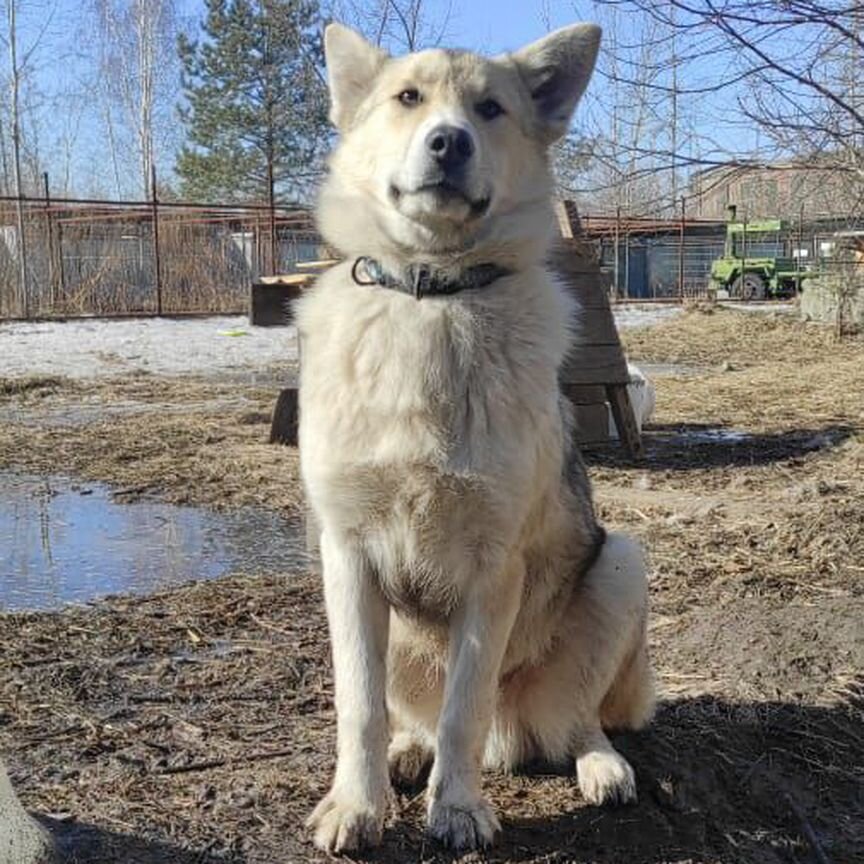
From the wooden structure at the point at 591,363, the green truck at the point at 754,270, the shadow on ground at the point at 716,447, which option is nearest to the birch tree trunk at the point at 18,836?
the wooden structure at the point at 591,363

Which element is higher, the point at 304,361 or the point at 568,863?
the point at 304,361

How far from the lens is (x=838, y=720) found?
353cm

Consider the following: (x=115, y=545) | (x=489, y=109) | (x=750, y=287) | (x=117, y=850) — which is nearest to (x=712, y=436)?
(x=115, y=545)

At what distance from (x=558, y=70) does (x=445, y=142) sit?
0.67 meters

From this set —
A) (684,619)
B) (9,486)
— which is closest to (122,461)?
(9,486)

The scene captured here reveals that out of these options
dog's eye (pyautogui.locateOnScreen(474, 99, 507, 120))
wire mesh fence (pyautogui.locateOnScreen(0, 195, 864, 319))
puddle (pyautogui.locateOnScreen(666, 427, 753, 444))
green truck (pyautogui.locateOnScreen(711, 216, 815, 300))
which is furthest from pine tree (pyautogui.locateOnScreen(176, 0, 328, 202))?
dog's eye (pyautogui.locateOnScreen(474, 99, 507, 120))

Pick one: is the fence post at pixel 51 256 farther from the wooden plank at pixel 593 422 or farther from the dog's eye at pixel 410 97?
the dog's eye at pixel 410 97

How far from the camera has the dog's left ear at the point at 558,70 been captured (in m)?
3.21

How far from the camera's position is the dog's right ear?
318cm

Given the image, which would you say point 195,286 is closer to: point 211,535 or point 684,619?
point 211,535

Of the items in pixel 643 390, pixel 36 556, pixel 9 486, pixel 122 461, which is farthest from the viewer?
pixel 643 390

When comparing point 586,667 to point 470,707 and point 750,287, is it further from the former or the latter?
point 750,287

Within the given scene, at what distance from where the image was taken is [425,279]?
9.51ft

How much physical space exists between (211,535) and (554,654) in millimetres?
3178
